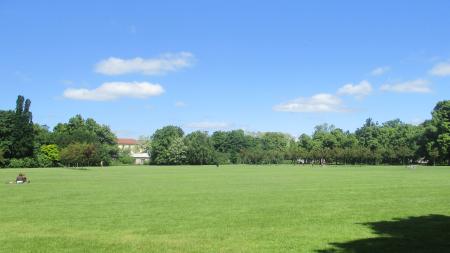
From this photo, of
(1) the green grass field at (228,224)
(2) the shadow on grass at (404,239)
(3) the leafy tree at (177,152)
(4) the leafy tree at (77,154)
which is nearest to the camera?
(2) the shadow on grass at (404,239)

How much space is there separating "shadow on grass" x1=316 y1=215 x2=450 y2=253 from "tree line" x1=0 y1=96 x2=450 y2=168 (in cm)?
9009

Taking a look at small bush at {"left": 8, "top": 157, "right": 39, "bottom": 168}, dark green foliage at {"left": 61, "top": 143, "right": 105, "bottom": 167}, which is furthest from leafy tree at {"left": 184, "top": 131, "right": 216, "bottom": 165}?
small bush at {"left": 8, "top": 157, "right": 39, "bottom": 168}

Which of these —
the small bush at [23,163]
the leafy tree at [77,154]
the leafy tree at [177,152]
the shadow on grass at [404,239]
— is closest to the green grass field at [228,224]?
the shadow on grass at [404,239]

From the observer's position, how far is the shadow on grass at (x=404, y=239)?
11485mm

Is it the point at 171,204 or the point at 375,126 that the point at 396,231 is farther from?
the point at 375,126

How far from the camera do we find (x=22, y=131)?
105 meters

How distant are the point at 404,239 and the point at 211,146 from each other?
434ft

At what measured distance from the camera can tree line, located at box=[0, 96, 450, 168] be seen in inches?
4065

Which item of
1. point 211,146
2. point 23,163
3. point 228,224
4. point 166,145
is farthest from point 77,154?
point 228,224

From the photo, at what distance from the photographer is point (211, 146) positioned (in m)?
145

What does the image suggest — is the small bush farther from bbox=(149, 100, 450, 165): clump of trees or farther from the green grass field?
the green grass field

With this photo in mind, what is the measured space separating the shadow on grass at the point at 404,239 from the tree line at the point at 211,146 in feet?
296

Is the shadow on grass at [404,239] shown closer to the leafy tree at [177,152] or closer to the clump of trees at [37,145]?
the clump of trees at [37,145]

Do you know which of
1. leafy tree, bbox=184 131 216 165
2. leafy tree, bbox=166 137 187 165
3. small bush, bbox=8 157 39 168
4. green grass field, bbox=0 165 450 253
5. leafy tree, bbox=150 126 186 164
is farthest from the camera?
leafy tree, bbox=150 126 186 164
